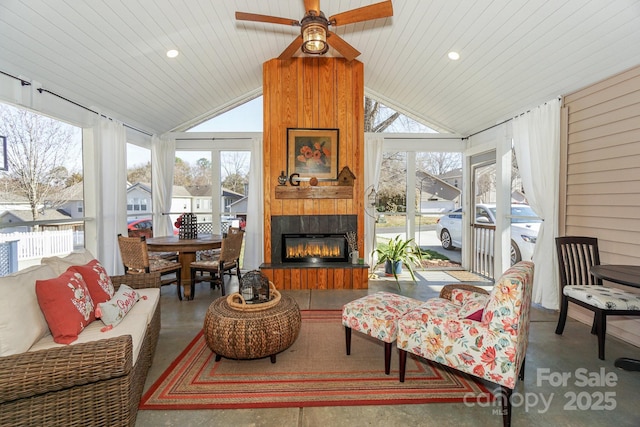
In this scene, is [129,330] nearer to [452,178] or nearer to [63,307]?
[63,307]

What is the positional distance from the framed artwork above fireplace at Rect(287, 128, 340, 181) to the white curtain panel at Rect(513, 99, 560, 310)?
2.51 metres

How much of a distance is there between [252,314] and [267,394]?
0.54 meters

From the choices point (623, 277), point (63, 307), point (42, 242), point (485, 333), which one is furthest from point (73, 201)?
point (623, 277)

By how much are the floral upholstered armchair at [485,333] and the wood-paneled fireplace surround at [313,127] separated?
8.42ft

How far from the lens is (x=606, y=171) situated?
3.06 metres

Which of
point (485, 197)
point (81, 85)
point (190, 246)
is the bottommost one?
point (190, 246)

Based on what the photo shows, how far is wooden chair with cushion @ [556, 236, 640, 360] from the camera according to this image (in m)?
2.51

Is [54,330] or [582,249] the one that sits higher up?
[582,249]

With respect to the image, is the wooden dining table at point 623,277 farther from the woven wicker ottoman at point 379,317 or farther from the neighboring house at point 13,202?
the neighboring house at point 13,202

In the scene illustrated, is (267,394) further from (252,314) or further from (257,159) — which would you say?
(257,159)

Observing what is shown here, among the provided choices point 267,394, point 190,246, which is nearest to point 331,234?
point 190,246

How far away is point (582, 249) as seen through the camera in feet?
10.3

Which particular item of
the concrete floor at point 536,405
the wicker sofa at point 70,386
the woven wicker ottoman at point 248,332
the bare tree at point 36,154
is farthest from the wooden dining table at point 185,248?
the wicker sofa at point 70,386

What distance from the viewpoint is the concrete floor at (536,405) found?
1.84 metres
